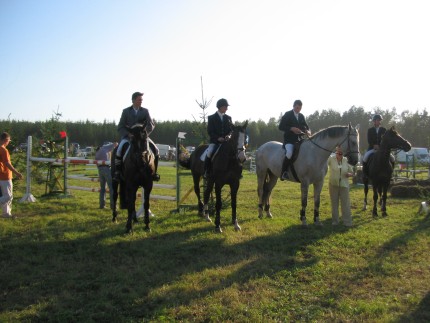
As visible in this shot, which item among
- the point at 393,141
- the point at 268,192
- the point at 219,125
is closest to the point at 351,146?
the point at 393,141

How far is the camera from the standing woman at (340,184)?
Answer: 9117 mm

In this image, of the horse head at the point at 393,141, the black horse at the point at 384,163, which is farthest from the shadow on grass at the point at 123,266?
the horse head at the point at 393,141

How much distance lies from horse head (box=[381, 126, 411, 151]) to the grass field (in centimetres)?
214

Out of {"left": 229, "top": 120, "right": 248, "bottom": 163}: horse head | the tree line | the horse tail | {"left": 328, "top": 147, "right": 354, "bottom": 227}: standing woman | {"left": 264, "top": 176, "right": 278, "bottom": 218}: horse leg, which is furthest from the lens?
the tree line

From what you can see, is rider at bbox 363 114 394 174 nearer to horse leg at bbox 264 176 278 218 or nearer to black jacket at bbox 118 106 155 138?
horse leg at bbox 264 176 278 218

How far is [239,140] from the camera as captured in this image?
25.5 ft

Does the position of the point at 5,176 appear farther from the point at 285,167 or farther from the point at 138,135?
the point at 285,167

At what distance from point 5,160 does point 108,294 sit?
5.97 m

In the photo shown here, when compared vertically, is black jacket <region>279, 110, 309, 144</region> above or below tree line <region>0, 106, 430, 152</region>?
below

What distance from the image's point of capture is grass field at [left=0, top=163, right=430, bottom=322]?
14.2 feet

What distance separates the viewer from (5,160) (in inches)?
356

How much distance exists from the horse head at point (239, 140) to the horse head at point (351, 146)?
262cm

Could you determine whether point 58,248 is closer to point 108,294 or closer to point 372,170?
point 108,294

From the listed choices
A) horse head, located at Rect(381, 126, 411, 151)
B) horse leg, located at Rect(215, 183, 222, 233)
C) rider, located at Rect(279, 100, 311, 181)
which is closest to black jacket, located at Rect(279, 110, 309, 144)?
rider, located at Rect(279, 100, 311, 181)
